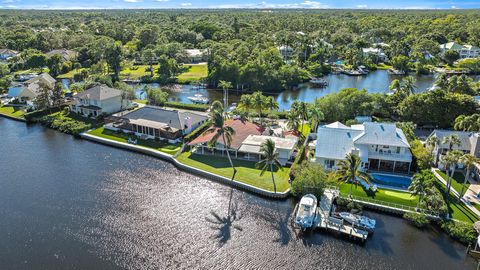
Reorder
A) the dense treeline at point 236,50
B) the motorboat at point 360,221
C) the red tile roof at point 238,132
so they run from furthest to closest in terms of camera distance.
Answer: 1. the dense treeline at point 236,50
2. the red tile roof at point 238,132
3. the motorboat at point 360,221

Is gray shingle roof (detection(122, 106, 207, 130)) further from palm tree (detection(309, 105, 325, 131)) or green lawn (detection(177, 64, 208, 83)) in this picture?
green lawn (detection(177, 64, 208, 83))

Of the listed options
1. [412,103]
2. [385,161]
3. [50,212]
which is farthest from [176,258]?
[412,103]

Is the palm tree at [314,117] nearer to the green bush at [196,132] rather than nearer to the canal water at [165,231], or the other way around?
the green bush at [196,132]

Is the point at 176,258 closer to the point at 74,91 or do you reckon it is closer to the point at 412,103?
the point at 412,103

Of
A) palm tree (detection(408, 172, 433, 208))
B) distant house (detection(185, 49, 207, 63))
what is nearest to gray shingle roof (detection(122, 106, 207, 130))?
palm tree (detection(408, 172, 433, 208))

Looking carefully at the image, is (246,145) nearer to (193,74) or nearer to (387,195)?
(387,195)

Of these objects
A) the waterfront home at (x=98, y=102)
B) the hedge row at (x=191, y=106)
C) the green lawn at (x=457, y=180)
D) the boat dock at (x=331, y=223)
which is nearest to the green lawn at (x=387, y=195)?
the boat dock at (x=331, y=223)
